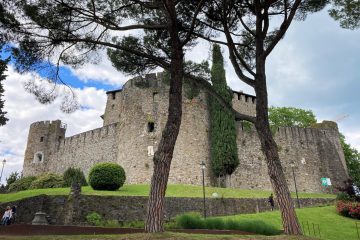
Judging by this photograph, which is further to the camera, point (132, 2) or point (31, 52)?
point (132, 2)

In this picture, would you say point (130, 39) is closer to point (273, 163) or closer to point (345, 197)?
point (273, 163)

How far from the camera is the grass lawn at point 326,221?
12.7 metres

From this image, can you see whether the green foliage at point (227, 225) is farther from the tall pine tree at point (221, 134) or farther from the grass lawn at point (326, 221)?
the tall pine tree at point (221, 134)

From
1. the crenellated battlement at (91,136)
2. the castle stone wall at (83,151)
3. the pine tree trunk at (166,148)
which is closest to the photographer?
the pine tree trunk at (166,148)

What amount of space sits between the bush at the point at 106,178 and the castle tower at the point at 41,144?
16.2m

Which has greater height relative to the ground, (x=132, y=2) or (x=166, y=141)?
(x=132, y=2)

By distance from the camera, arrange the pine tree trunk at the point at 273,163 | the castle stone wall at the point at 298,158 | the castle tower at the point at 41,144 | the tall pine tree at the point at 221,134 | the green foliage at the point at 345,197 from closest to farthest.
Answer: the pine tree trunk at the point at 273,163 < the green foliage at the point at 345,197 < the tall pine tree at the point at 221,134 < the castle stone wall at the point at 298,158 < the castle tower at the point at 41,144

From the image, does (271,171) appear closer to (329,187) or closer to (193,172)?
(193,172)

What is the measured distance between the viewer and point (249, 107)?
32.3m

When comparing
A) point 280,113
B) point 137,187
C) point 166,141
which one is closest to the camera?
point 166,141

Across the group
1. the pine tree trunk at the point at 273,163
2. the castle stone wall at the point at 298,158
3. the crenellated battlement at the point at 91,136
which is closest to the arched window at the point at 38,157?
the crenellated battlement at the point at 91,136

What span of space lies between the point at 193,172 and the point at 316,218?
8.00m

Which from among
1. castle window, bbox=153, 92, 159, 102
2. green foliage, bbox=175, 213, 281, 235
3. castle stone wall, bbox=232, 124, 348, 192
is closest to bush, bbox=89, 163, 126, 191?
castle window, bbox=153, 92, 159, 102

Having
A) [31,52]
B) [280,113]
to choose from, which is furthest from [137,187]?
[280,113]
